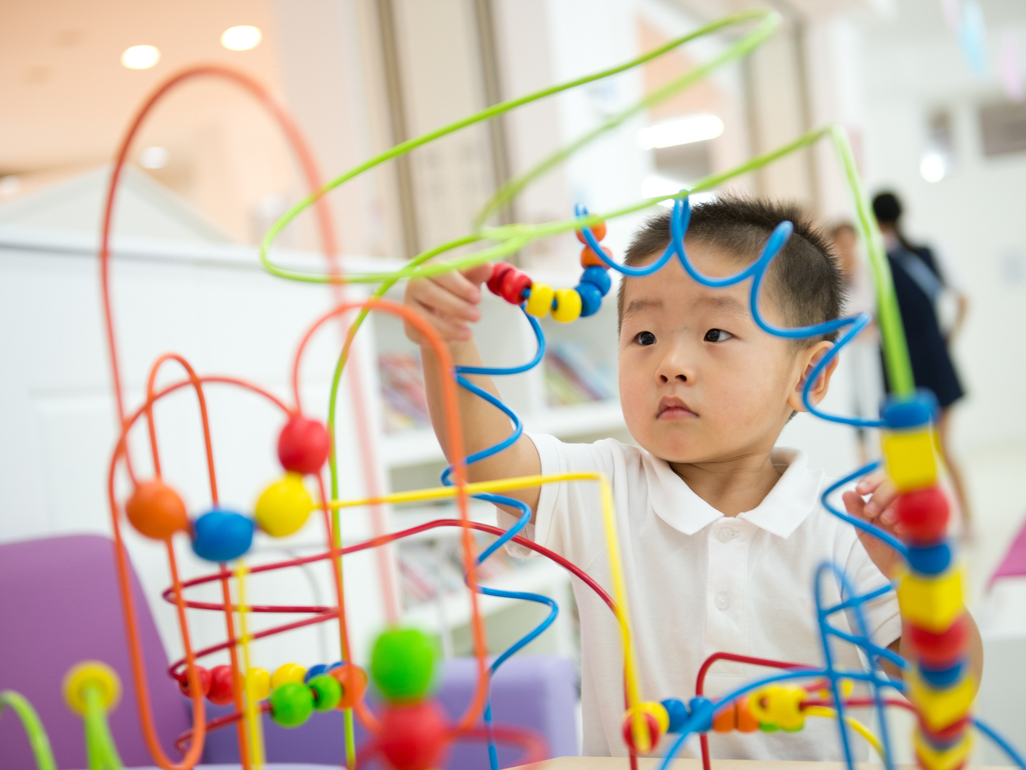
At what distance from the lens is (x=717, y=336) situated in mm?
662

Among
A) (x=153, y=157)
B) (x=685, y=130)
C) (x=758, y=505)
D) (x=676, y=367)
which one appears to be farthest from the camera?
(x=153, y=157)

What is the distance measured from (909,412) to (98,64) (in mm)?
6061

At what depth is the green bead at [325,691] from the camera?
1.34ft

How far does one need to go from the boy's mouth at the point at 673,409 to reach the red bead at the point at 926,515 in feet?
1.26

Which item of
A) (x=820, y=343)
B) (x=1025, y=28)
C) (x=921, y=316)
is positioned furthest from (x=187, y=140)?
(x=820, y=343)

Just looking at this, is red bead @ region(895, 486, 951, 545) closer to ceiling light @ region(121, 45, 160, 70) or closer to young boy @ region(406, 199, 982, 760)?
young boy @ region(406, 199, 982, 760)

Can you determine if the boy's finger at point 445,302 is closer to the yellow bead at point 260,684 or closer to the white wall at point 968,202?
the yellow bead at point 260,684

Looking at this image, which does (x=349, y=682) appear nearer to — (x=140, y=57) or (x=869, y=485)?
(x=869, y=485)

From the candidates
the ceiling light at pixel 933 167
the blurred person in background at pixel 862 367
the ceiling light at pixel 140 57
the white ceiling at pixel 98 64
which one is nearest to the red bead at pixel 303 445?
the blurred person in background at pixel 862 367

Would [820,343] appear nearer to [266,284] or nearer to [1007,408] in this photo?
[266,284]

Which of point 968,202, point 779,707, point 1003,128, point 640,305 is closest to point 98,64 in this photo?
point 640,305

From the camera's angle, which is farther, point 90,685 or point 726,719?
point 726,719

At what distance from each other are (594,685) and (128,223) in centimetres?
138

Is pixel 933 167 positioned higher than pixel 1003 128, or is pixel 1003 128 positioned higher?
pixel 1003 128
